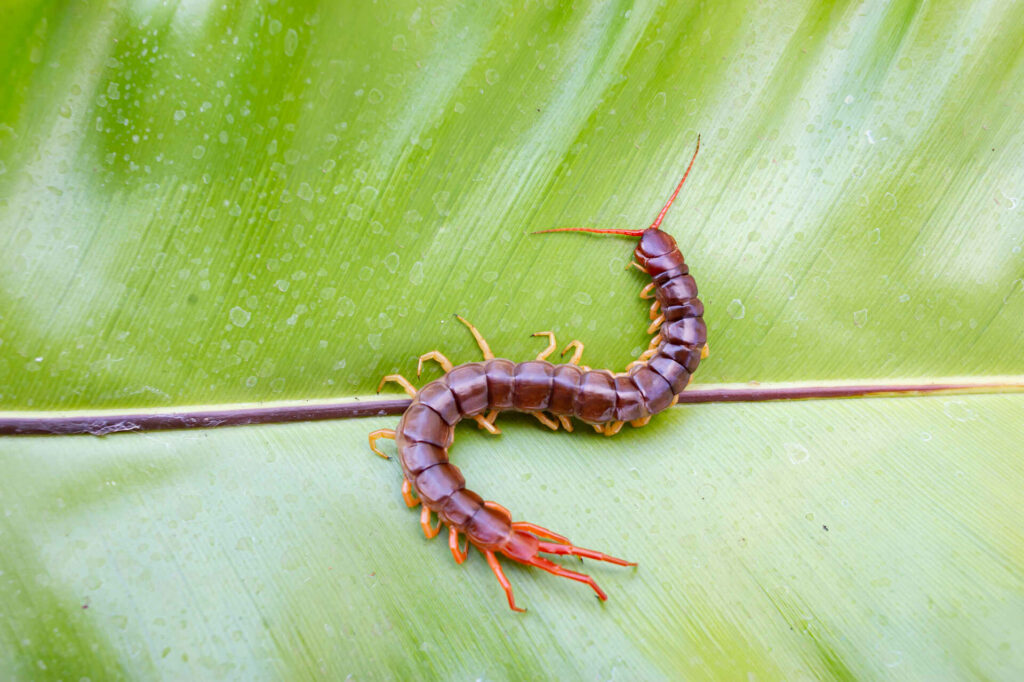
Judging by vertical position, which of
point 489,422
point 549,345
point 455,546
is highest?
point 549,345

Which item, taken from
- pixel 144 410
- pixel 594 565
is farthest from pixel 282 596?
pixel 594 565

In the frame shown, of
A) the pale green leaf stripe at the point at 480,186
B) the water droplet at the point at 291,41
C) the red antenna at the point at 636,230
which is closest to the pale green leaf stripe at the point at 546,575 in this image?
the pale green leaf stripe at the point at 480,186

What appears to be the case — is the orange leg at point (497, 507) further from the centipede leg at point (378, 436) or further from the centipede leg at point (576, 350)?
the centipede leg at point (576, 350)

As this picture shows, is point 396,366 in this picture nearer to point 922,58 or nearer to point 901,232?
point 901,232

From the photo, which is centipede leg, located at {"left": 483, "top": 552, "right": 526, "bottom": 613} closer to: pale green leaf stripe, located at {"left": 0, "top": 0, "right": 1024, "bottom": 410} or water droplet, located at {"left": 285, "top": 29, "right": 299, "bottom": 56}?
pale green leaf stripe, located at {"left": 0, "top": 0, "right": 1024, "bottom": 410}

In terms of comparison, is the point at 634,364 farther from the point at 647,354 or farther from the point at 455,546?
the point at 455,546

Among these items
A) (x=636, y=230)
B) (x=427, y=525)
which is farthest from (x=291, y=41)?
(x=427, y=525)

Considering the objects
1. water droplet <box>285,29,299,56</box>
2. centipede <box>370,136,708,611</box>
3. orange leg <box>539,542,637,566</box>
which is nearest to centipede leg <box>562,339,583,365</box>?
centipede <box>370,136,708,611</box>
